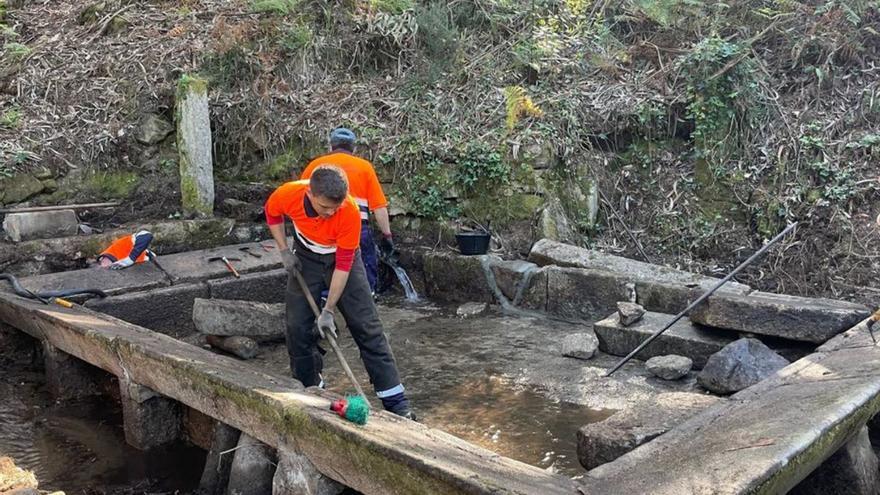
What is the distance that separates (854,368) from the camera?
4.07 metres

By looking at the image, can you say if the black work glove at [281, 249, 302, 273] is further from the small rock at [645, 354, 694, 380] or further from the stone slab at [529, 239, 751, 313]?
the stone slab at [529, 239, 751, 313]

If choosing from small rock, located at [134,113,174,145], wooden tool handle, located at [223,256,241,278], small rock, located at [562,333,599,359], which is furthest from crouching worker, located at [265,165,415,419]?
small rock, located at [134,113,174,145]

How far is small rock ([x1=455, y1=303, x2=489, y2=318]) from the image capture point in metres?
7.06

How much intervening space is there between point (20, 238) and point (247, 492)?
14.1ft

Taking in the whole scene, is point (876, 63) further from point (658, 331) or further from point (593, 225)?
point (658, 331)

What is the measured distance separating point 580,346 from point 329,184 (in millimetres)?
2564

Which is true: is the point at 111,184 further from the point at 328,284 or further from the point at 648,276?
the point at 648,276

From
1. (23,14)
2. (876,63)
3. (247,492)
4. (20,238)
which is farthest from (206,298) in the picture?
(876,63)

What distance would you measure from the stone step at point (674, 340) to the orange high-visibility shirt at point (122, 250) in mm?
4024

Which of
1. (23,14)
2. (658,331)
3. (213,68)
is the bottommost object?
(658,331)

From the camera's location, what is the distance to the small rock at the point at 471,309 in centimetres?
706

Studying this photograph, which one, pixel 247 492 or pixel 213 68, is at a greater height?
pixel 213 68

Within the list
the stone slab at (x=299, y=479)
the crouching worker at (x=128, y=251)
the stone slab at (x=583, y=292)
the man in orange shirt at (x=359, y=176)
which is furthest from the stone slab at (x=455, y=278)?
the stone slab at (x=299, y=479)

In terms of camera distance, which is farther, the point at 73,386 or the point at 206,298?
Result: the point at 206,298
